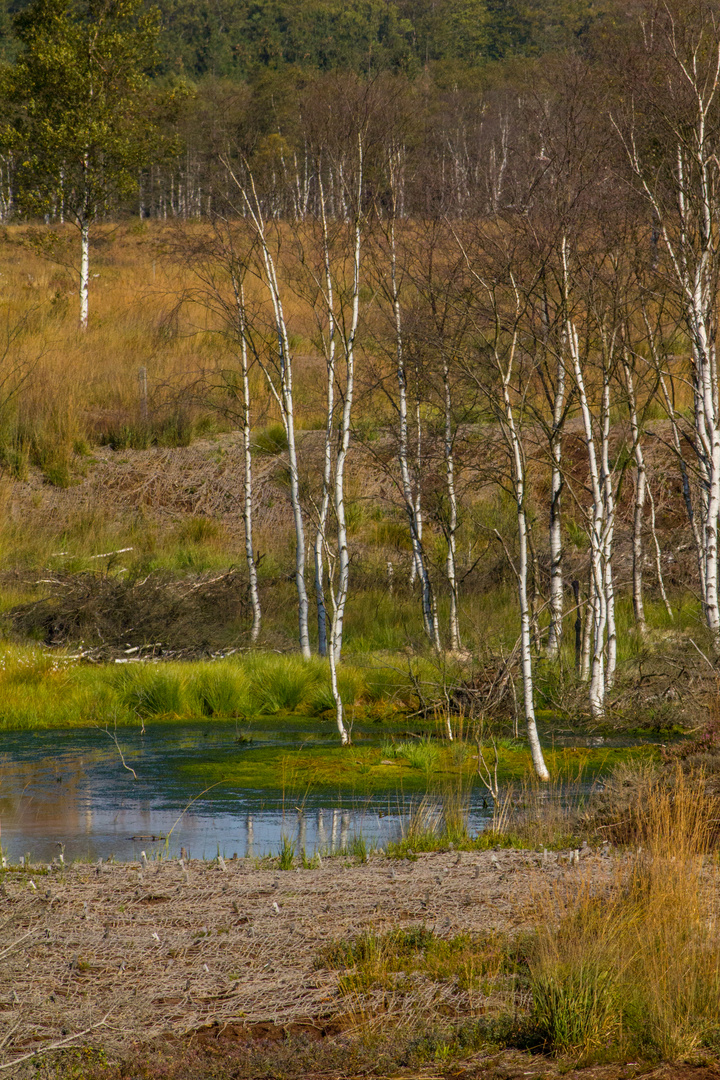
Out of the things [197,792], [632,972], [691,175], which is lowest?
[197,792]

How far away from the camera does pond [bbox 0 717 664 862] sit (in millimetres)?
8188

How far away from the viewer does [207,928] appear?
5.84m

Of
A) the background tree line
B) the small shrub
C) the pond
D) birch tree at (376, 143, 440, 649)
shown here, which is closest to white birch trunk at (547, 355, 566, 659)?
the background tree line

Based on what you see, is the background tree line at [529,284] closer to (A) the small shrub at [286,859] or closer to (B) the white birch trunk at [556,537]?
(B) the white birch trunk at [556,537]

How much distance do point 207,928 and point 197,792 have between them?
4205 millimetres

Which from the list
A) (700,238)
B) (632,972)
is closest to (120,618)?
(700,238)

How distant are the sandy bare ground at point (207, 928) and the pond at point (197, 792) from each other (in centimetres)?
82

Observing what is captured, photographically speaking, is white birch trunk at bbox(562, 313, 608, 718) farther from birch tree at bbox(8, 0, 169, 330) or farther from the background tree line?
birch tree at bbox(8, 0, 169, 330)

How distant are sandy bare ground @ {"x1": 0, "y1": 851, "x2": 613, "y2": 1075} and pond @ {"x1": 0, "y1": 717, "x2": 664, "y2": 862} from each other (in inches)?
32.2

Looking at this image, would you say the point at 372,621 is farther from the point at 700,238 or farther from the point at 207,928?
the point at 207,928

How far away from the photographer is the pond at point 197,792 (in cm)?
819

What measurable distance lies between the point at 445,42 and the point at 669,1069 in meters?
86.4

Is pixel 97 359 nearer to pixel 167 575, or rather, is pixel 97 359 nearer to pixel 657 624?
pixel 167 575

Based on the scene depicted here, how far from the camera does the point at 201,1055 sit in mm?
4562
